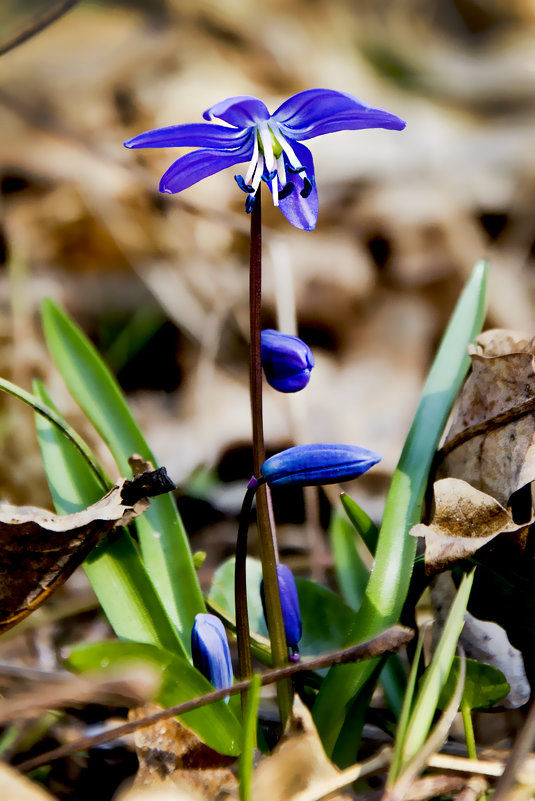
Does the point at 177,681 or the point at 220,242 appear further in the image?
the point at 220,242

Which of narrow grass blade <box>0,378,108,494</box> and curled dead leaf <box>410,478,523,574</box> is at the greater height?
narrow grass blade <box>0,378,108,494</box>

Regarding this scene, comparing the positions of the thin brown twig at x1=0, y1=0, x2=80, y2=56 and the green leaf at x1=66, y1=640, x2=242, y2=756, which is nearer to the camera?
the green leaf at x1=66, y1=640, x2=242, y2=756

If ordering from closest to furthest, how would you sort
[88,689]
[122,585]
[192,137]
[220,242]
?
[88,689], [192,137], [122,585], [220,242]

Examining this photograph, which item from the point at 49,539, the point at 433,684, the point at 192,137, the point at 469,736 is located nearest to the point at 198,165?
the point at 192,137

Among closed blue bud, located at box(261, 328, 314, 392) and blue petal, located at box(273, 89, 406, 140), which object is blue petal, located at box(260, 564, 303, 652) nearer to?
closed blue bud, located at box(261, 328, 314, 392)

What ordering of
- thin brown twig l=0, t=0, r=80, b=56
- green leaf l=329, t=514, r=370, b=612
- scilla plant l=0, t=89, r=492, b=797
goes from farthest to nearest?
thin brown twig l=0, t=0, r=80, b=56
green leaf l=329, t=514, r=370, b=612
scilla plant l=0, t=89, r=492, b=797

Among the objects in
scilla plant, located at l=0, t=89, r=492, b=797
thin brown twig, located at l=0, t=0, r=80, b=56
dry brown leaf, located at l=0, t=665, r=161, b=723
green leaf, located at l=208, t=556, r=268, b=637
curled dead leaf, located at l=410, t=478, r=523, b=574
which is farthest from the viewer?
thin brown twig, located at l=0, t=0, r=80, b=56

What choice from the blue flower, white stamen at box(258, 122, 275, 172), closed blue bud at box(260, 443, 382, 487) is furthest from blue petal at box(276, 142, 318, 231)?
closed blue bud at box(260, 443, 382, 487)

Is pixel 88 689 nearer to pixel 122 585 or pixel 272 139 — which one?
A: pixel 122 585
